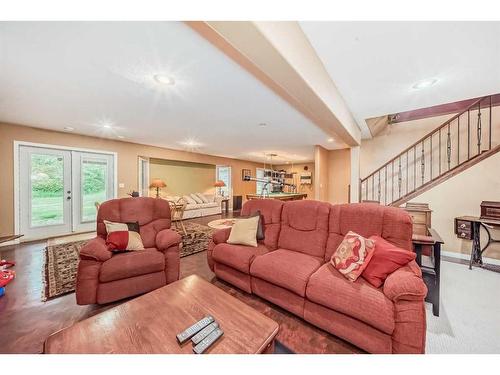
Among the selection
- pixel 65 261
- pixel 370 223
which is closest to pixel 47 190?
pixel 65 261

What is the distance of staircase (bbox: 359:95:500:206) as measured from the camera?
331cm

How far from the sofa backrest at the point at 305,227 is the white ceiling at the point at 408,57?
153cm

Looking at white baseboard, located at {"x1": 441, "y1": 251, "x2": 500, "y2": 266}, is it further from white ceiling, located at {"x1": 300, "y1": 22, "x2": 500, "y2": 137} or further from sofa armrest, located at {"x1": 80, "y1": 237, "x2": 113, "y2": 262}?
sofa armrest, located at {"x1": 80, "y1": 237, "x2": 113, "y2": 262}

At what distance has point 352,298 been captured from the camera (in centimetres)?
134

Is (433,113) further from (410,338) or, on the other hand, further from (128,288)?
(128,288)

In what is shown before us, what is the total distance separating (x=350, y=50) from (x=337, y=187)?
17.3 feet

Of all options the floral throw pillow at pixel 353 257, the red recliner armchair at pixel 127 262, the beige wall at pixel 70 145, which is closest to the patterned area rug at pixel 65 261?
the red recliner armchair at pixel 127 262

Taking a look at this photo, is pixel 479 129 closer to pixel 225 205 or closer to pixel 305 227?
pixel 305 227

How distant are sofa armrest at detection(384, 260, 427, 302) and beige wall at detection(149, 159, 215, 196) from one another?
6.54m

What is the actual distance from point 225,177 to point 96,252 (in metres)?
6.90

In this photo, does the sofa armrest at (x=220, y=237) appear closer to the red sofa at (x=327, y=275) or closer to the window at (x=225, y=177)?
the red sofa at (x=327, y=275)

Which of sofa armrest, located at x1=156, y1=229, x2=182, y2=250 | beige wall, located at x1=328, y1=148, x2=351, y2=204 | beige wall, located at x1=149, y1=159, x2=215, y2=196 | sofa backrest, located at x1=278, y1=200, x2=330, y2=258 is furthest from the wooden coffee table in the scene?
beige wall, located at x1=328, y1=148, x2=351, y2=204

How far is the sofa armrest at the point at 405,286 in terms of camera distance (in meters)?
1.19
